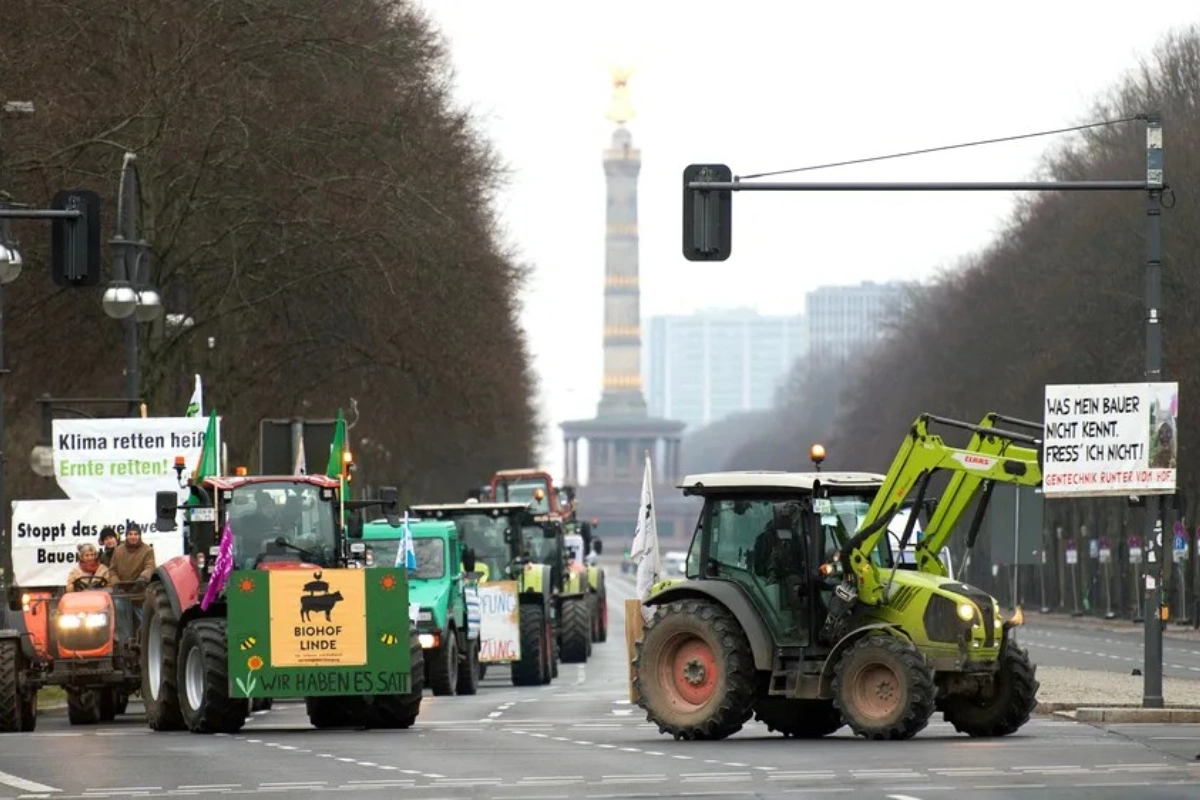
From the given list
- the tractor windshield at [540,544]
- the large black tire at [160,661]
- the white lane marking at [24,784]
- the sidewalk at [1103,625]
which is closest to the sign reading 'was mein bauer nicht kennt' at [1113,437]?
the large black tire at [160,661]

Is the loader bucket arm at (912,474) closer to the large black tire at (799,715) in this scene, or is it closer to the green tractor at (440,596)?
the large black tire at (799,715)

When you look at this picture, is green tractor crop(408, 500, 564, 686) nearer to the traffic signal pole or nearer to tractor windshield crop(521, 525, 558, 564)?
tractor windshield crop(521, 525, 558, 564)

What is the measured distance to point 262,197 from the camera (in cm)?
4772

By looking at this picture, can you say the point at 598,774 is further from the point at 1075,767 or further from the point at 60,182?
the point at 60,182

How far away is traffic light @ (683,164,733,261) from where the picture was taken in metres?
29.5

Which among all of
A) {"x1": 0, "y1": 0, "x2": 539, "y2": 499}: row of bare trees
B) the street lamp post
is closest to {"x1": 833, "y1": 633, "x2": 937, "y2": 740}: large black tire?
the street lamp post

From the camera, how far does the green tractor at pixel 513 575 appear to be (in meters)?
43.3

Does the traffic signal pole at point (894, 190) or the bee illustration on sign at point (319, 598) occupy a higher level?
the traffic signal pole at point (894, 190)

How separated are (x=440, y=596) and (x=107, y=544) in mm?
6360

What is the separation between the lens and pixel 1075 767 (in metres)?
21.0

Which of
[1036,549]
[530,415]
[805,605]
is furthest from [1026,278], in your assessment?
[805,605]

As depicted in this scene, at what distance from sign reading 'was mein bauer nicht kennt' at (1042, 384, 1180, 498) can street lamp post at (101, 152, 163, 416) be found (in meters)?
12.3

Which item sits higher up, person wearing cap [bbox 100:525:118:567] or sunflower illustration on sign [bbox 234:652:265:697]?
person wearing cap [bbox 100:525:118:567]

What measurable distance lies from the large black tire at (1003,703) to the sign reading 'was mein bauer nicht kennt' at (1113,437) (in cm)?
417
